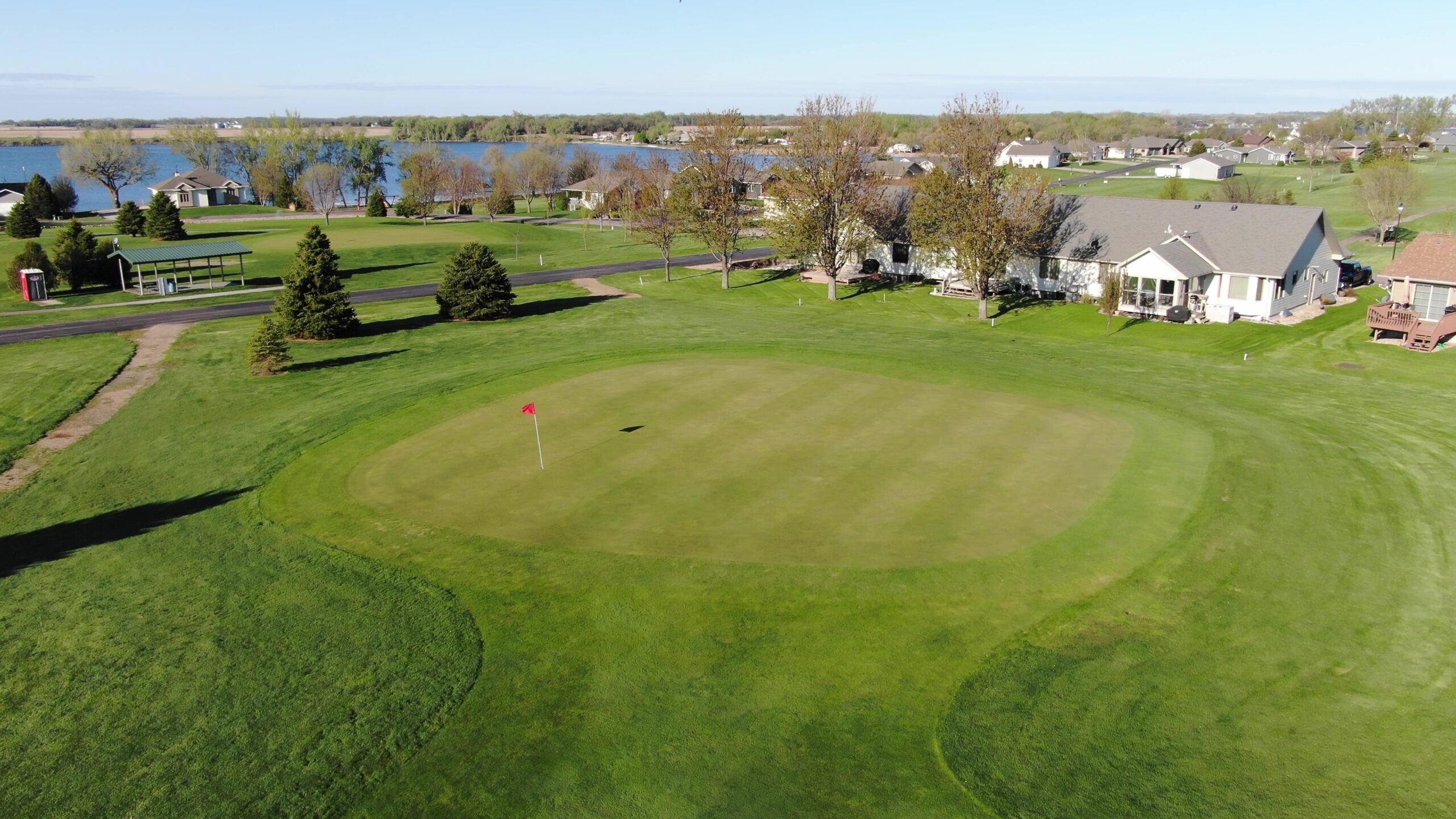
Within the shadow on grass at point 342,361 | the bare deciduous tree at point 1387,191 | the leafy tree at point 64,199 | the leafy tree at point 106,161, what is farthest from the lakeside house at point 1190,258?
the leafy tree at point 106,161

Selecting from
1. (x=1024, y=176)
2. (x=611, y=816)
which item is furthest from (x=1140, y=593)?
(x=1024, y=176)

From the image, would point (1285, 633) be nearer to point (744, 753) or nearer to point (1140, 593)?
point (1140, 593)

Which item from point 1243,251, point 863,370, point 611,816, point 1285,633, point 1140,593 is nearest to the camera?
point 611,816

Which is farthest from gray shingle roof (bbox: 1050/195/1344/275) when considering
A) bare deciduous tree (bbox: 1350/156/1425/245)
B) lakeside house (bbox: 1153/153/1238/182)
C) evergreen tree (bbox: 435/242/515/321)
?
lakeside house (bbox: 1153/153/1238/182)

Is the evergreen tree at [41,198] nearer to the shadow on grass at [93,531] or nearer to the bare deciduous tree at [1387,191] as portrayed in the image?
the shadow on grass at [93,531]

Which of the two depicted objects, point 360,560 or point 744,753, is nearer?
point 744,753

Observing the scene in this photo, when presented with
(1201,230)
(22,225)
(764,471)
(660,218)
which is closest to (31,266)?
(22,225)
